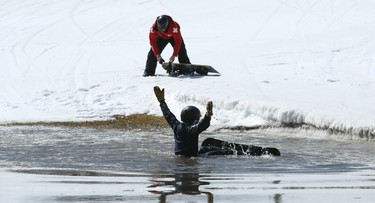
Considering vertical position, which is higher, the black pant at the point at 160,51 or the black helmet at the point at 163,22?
the black helmet at the point at 163,22

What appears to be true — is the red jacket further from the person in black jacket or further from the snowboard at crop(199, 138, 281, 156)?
the person in black jacket

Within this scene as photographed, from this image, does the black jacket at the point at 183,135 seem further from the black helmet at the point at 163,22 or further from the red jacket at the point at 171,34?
the red jacket at the point at 171,34

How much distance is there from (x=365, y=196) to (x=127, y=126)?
1037 cm

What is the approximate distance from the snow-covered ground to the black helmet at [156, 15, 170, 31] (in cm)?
131

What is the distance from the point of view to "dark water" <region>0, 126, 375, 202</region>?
8539mm

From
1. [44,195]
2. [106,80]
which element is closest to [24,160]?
[44,195]

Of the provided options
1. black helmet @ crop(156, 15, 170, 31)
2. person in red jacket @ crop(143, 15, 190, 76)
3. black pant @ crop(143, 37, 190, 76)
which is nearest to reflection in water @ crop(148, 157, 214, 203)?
black helmet @ crop(156, 15, 170, 31)

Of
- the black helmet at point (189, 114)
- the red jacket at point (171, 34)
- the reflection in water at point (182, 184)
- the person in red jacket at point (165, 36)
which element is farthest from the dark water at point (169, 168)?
the red jacket at point (171, 34)

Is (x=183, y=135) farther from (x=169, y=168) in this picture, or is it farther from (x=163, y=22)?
(x=163, y=22)

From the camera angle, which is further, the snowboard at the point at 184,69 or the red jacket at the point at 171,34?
the snowboard at the point at 184,69

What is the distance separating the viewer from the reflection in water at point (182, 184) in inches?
340

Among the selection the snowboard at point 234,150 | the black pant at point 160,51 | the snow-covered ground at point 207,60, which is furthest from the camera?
the black pant at point 160,51

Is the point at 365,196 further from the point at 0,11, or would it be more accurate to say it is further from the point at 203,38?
the point at 0,11

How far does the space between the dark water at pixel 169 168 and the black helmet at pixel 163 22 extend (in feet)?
14.7
